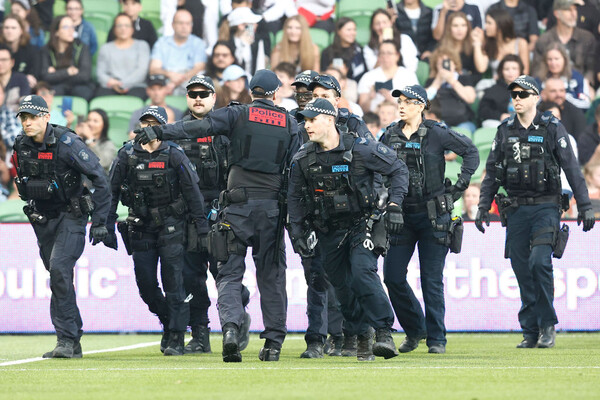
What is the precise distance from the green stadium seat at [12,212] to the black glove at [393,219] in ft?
27.4

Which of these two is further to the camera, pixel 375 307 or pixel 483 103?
pixel 483 103

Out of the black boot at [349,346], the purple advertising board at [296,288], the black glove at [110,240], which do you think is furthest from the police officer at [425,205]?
the purple advertising board at [296,288]

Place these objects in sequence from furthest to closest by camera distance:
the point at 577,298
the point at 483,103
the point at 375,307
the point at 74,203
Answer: the point at 483,103 < the point at 577,298 < the point at 74,203 < the point at 375,307

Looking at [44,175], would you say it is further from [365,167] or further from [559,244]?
[559,244]

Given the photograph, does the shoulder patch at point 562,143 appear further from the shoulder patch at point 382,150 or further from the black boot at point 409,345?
the shoulder patch at point 382,150

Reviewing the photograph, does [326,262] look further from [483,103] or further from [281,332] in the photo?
[483,103]

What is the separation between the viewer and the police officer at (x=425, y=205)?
1005cm

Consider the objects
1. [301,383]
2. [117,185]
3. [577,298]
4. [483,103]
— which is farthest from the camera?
[483,103]

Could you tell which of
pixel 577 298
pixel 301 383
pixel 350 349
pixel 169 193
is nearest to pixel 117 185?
pixel 169 193

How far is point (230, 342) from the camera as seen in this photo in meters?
8.28

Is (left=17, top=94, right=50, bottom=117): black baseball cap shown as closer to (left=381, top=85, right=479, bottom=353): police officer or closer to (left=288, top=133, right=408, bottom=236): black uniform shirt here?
(left=288, top=133, right=408, bottom=236): black uniform shirt

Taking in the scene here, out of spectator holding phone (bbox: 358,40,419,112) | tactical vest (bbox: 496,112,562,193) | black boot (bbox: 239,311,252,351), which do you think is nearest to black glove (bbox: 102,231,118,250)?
black boot (bbox: 239,311,252,351)

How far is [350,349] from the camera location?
9.59 meters

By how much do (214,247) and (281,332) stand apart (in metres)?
0.89
